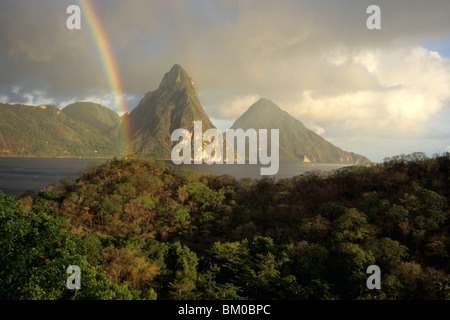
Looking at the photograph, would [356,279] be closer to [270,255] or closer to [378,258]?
[378,258]

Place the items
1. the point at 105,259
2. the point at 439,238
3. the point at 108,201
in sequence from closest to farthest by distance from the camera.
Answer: the point at 105,259 → the point at 439,238 → the point at 108,201

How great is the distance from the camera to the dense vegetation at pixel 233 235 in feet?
57.4

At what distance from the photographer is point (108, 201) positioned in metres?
39.9

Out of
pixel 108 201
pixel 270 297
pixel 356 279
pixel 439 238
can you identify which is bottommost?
pixel 270 297

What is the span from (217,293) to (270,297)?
4.67m

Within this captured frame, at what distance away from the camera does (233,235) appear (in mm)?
35500

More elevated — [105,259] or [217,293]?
[105,259]

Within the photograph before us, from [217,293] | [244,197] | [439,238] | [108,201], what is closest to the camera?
[217,293]

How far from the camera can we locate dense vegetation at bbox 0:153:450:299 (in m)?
17.5
